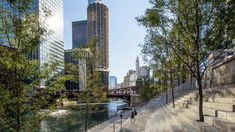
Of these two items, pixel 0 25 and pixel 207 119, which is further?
pixel 207 119

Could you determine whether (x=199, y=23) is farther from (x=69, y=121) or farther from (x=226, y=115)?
(x=69, y=121)

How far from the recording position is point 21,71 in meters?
11.5

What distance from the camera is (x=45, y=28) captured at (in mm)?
12906

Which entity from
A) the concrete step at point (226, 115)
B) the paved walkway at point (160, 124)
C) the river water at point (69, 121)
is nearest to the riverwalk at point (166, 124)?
the paved walkway at point (160, 124)

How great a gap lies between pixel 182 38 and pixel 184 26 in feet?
2.55

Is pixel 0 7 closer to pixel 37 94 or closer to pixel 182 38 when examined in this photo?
pixel 37 94

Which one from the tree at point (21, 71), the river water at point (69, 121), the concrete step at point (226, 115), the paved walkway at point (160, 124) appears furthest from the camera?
the river water at point (69, 121)

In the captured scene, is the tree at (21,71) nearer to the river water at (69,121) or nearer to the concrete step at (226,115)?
the river water at (69,121)

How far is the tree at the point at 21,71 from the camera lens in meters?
11.0

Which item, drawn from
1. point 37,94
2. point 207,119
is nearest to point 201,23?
point 207,119

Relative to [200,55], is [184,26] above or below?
above

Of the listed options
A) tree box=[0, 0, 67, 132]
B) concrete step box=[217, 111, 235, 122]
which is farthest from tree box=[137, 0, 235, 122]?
tree box=[0, 0, 67, 132]

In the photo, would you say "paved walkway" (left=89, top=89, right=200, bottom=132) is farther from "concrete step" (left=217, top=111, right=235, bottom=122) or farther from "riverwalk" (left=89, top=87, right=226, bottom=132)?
"concrete step" (left=217, top=111, right=235, bottom=122)

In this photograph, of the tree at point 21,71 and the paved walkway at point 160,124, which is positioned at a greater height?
the tree at point 21,71
